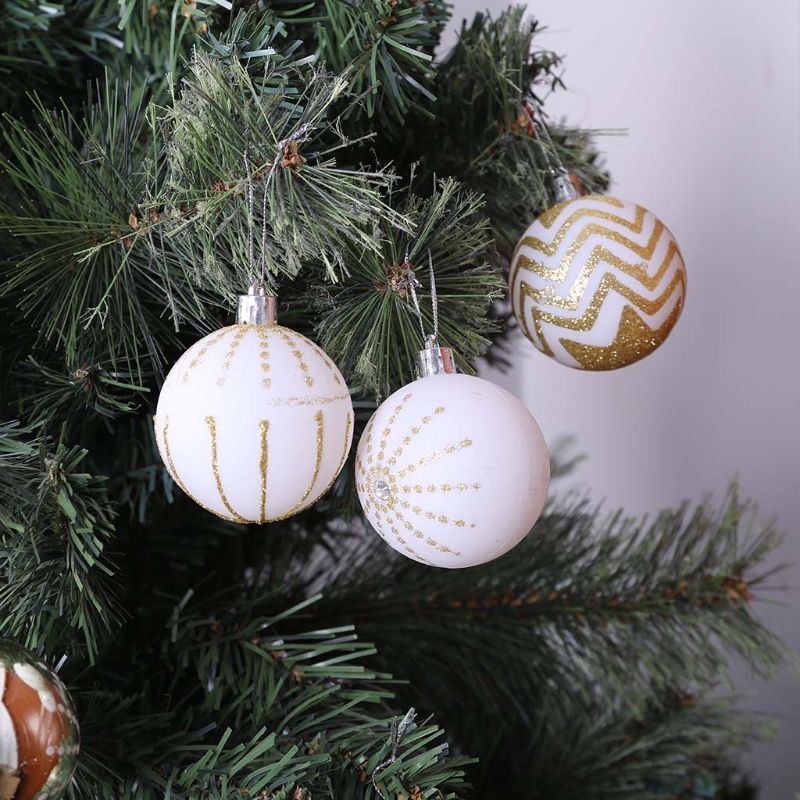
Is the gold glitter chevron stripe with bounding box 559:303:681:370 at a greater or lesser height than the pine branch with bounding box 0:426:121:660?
greater

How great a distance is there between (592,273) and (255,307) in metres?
0.15

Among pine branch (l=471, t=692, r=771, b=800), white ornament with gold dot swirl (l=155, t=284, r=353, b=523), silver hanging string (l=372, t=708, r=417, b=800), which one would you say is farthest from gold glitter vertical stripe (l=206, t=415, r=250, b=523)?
pine branch (l=471, t=692, r=771, b=800)

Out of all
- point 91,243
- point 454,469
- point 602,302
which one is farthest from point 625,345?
point 91,243

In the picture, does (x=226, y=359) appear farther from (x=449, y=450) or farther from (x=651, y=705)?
(x=651, y=705)

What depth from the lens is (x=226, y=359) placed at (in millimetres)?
294

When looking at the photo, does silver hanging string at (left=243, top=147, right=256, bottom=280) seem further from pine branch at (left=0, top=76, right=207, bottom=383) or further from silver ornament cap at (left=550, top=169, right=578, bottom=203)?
silver ornament cap at (left=550, top=169, right=578, bottom=203)

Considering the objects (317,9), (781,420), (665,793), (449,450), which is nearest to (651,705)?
(665,793)

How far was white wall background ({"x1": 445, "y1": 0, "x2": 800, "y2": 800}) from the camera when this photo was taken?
2.06 ft

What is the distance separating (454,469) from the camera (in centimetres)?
30

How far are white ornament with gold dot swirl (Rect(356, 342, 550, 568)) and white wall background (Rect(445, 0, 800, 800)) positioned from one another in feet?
1.11

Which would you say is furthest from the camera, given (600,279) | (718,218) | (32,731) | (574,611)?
(718,218)

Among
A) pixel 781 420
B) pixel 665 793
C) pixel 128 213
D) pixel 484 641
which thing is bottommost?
pixel 665 793

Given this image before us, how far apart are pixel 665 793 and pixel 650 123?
0.50 metres

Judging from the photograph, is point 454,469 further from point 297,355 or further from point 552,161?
point 552,161
